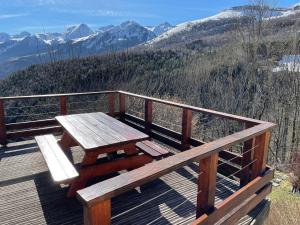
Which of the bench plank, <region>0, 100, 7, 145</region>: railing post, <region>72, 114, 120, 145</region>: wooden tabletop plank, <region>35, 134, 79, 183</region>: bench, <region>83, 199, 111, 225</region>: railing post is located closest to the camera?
<region>83, 199, 111, 225</region>: railing post

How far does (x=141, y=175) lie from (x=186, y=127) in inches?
90.6

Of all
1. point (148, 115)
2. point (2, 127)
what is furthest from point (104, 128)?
point (2, 127)

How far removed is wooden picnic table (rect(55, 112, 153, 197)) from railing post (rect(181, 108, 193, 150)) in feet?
2.45

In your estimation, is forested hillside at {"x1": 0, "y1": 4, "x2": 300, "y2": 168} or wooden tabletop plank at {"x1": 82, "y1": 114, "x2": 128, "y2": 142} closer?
wooden tabletop plank at {"x1": 82, "y1": 114, "x2": 128, "y2": 142}

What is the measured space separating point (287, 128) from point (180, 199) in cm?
566

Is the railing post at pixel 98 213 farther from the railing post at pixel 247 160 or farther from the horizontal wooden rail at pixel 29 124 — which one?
the horizontal wooden rail at pixel 29 124

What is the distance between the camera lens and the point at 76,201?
2.78m

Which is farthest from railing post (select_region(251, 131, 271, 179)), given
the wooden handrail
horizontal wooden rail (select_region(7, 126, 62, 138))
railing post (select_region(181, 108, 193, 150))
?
horizontal wooden rail (select_region(7, 126, 62, 138))

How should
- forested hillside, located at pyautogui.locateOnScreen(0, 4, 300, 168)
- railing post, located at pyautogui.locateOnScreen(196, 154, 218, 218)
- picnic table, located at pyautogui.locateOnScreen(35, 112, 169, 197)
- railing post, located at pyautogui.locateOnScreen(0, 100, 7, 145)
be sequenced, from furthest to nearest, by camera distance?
forested hillside, located at pyautogui.locateOnScreen(0, 4, 300, 168)
railing post, located at pyautogui.locateOnScreen(0, 100, 7, 145)
picnic table, located at pyautogui.locateOnScreen(35, 112, 169, 197)
railing post, located at pyautogui.locateOnScreen(196, 154, 218, 218)

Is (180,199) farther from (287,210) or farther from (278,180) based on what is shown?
(278,180)

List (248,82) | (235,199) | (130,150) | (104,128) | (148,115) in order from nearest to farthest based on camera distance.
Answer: (235,199)
(130,150)
(104,128)
(148,115)
(248,82)

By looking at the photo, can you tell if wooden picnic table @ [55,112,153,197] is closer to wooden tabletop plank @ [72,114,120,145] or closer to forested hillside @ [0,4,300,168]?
wooden tabletop plank @ [72,114,120,145]

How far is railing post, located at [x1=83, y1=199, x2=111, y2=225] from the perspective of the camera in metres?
1.33

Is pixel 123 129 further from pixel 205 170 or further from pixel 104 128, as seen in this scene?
pixel 205 170
